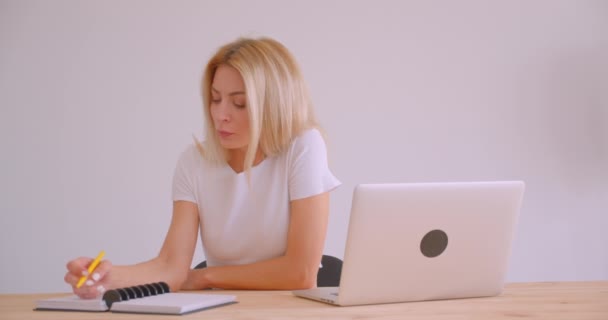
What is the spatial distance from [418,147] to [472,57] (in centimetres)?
55

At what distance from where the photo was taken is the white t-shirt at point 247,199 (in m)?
2.31

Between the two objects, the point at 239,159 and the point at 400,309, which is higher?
the point at 239,159

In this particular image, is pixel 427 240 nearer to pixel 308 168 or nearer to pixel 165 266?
pixel 308 168

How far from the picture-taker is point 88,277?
1732mm

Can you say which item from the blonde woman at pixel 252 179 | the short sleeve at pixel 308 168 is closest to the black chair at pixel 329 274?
the blonde woman at pixel 252 179

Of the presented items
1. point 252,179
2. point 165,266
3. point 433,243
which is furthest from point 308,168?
point 433,243

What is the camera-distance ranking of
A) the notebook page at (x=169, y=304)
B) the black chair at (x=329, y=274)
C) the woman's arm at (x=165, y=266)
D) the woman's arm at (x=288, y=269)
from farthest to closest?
1. the black chair at (x=329, y=274)
2. the woman's arm at (x=288, y=269)
3. the woman's arm at (x=165, y=266)
4. the notebook page at (x=169, y=304)

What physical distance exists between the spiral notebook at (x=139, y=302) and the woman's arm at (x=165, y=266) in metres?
0.10

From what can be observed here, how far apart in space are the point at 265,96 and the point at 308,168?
0.24 meters

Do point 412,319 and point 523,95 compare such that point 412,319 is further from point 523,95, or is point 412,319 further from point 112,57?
point 523,95

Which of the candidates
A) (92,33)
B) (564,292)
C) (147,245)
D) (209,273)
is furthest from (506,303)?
(92,33)

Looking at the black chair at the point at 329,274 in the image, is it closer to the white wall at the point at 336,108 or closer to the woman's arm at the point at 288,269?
the woman's arm at the point at 288,269

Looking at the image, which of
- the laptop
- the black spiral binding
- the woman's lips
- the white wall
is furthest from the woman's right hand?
the white wall

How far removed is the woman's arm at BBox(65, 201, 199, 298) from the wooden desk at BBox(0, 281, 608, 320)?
12 cm
